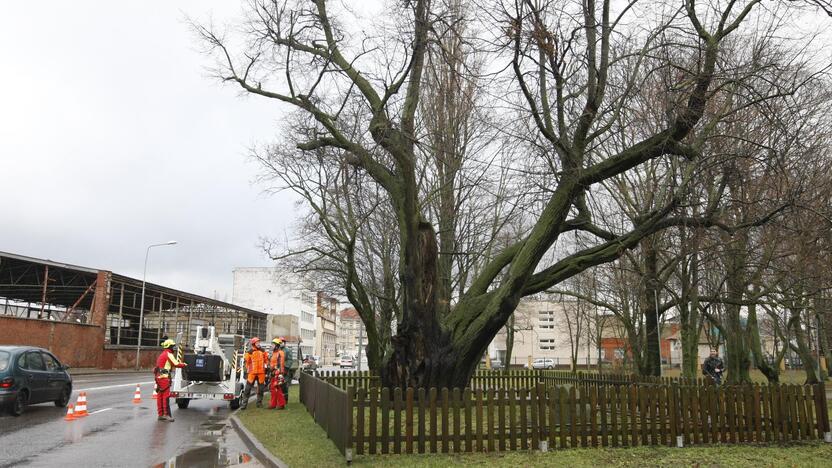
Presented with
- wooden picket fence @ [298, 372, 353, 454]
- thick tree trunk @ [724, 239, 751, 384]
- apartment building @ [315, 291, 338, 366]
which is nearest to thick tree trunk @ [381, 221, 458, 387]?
wooden picket fence @ [298, 372, 353, 454]

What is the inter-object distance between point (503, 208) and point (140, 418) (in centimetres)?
1451

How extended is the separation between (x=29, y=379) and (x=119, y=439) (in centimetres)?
523

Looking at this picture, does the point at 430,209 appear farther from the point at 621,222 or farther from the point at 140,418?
the point at 140,418

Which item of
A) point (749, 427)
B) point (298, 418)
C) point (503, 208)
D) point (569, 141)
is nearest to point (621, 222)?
point (503, 208)

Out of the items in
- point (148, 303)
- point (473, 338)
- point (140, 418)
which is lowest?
point (140, 418)

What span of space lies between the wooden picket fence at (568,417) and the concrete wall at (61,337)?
1041 inches

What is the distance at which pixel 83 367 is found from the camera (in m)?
36.7

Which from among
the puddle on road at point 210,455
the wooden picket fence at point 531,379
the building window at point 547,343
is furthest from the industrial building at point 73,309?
the building window at point 547,343

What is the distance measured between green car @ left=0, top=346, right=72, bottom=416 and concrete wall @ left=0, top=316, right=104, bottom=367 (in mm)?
17093

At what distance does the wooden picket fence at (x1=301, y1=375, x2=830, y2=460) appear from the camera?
371 inches

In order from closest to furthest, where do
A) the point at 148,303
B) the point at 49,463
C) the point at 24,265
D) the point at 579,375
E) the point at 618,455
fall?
1. the point at 49,463
2. the point at 618,455
3. the point at 579,375
4. the point at 24,265
5. the point at 148,303

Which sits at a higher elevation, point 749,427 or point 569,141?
point 569,141

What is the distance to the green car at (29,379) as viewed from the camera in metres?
14.3

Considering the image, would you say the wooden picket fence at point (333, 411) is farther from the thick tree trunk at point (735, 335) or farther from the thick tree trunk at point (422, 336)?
the thick tree trunk at point (735, 335)
